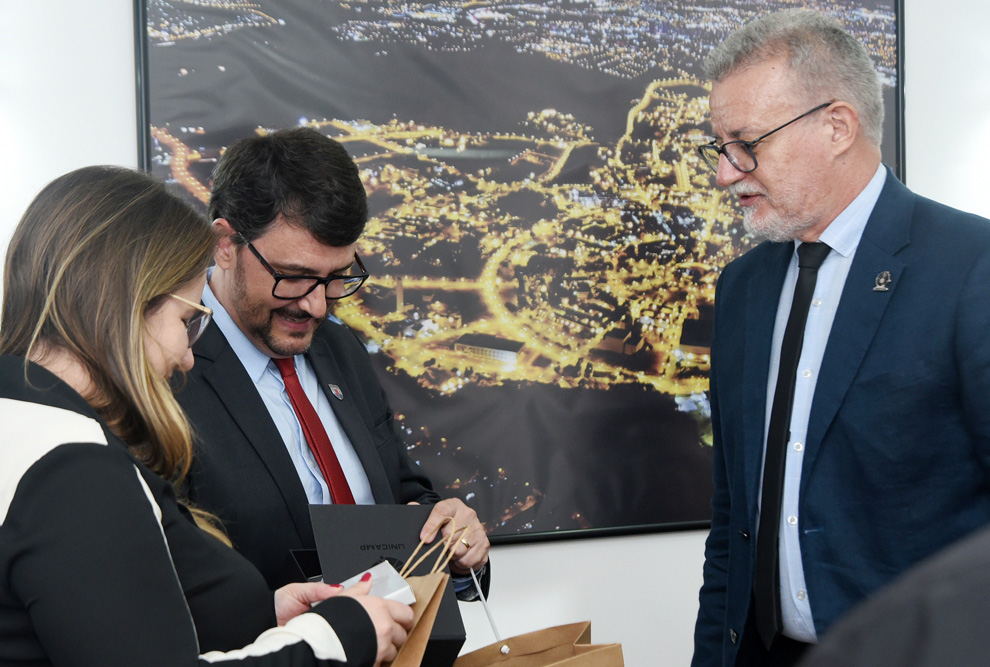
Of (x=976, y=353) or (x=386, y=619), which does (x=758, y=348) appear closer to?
(x=976, y=353)

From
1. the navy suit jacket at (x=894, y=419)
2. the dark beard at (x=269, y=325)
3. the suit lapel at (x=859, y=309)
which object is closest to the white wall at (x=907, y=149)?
the dark beard at (x=269, y=325)

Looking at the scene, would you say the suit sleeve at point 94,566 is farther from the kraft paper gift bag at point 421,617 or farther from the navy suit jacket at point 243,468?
the navy suit jacket at point 243,468

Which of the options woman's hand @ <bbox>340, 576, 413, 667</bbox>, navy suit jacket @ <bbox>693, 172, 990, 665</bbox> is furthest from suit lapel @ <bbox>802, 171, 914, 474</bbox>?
woman's hand @ <bbox>340, 576, 413, 667</bbox>

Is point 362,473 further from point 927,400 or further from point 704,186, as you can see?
point 704,186

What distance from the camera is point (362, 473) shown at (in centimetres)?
191

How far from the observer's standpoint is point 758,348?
178 centimetres

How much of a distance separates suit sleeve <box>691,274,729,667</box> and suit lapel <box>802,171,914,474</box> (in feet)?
1.13

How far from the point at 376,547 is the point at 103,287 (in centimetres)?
71

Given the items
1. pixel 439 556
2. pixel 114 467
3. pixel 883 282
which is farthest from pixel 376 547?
pixel 883 282

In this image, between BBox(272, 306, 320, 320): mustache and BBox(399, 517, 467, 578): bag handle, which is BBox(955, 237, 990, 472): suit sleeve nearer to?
BBox(399, 517, 467, 578): bag handle

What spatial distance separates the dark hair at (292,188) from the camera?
1.79 metres

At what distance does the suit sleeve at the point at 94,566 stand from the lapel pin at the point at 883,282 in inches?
50.9

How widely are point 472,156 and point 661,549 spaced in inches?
49.7

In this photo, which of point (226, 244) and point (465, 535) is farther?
point (226, 244)
